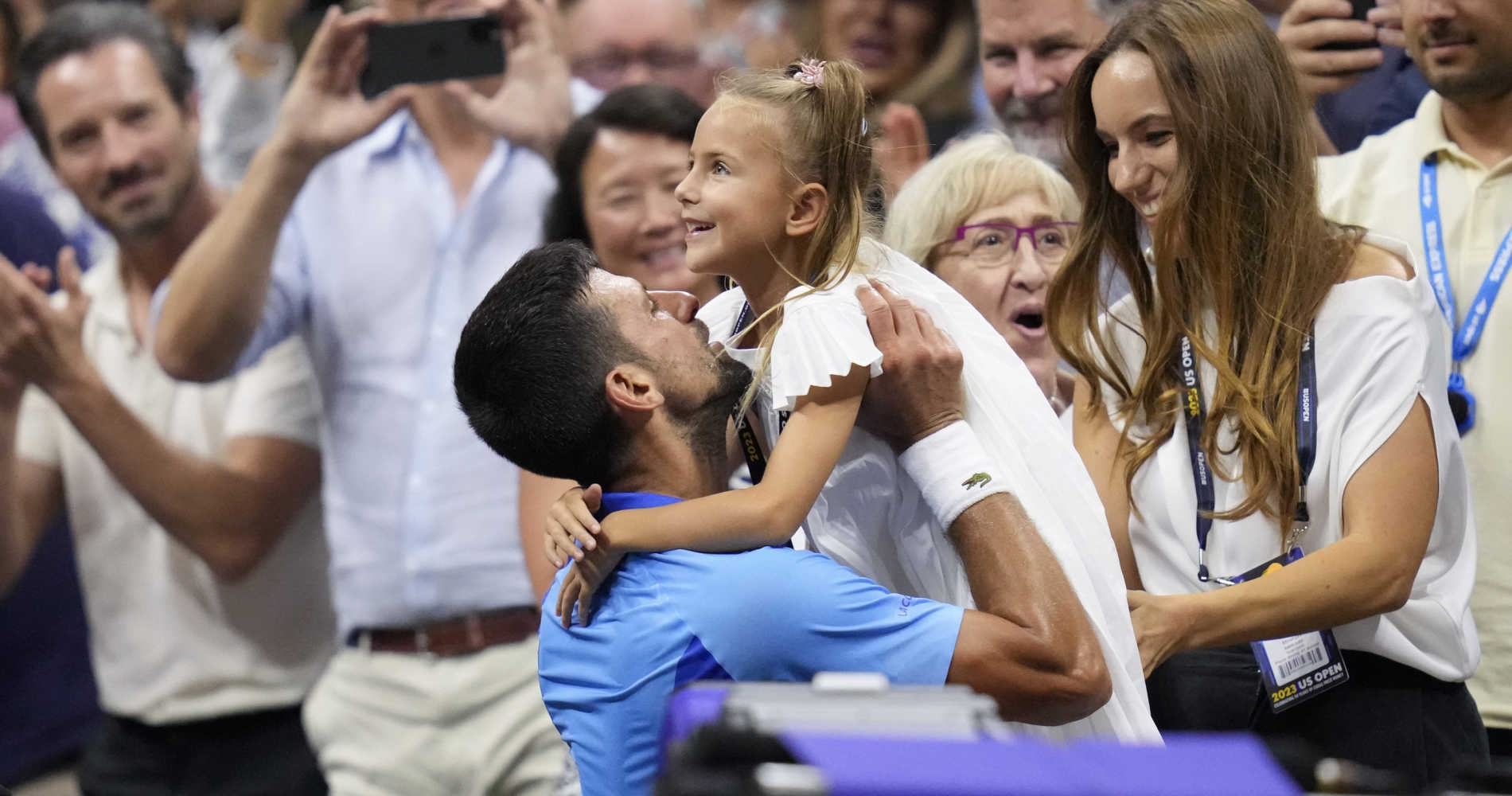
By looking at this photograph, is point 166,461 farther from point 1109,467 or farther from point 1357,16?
point 1357,16

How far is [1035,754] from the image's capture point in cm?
123

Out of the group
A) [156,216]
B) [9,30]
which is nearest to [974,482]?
[156,216]

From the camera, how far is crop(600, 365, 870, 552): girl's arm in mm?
2029

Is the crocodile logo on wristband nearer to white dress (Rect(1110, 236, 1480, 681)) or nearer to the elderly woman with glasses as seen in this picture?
white dress (Rect(1110, 236, 1480, 681))

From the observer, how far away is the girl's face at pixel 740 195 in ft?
7.41

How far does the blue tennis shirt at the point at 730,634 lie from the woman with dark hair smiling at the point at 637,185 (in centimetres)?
150

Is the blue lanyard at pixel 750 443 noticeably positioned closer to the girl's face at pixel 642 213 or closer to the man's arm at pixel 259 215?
the girl's face at pixel 642 213

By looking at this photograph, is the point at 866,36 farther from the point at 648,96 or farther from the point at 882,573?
the point at 882,573

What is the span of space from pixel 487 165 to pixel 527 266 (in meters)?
1.75

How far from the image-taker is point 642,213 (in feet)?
11.6

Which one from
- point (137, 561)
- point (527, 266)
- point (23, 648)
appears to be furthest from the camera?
point (23, 648)

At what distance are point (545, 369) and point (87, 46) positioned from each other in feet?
8.83

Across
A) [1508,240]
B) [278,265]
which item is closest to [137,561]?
[278,265]

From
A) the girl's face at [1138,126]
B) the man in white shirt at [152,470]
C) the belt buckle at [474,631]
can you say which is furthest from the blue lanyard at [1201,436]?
the man in white shirt at [152,470]
